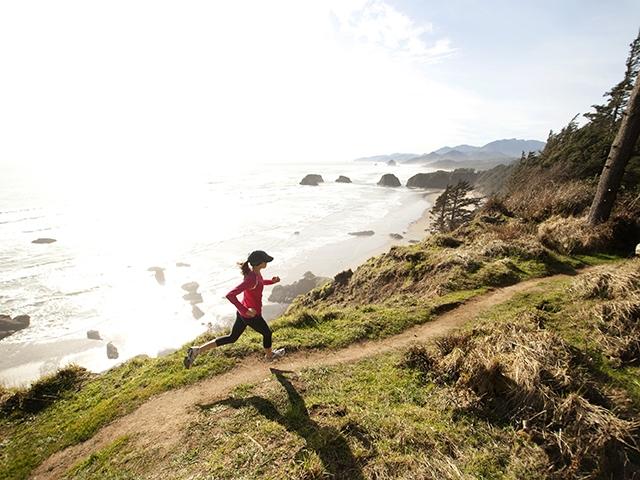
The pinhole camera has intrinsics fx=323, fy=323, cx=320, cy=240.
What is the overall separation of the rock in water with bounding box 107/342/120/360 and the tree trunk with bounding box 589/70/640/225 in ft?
80.9

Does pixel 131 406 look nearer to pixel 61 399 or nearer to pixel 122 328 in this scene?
pixel 61 399

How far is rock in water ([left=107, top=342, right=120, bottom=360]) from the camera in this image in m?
19.2

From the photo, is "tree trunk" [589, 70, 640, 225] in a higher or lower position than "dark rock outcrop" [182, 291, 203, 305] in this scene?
higher

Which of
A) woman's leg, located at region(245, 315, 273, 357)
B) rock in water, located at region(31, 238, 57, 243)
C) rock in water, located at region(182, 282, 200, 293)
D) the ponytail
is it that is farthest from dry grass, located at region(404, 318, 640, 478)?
rock in water, located at region(31, 238, 57, 243)

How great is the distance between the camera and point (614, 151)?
1120cm

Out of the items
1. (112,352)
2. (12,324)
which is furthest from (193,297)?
(12,324)

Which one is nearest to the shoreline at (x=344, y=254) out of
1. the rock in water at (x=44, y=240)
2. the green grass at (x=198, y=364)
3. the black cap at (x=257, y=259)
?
the green grass at (x=198, y=364)

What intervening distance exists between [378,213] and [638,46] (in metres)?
37.7

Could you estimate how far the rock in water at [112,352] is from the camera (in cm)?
1925

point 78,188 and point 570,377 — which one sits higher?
point 570,377

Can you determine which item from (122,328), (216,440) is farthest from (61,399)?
(122,328)

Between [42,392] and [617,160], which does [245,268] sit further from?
[617,160]

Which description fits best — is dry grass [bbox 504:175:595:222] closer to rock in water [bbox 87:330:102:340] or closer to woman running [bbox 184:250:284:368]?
woman running [bbox 184:250:284:368]

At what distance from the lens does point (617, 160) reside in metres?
11.1
